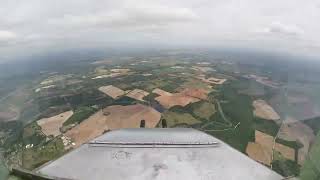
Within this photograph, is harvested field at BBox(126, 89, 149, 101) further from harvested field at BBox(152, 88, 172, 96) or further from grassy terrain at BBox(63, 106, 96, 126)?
grassy terrain at BBox(63, 106, 96, 126)

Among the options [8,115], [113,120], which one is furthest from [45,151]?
[8,115]

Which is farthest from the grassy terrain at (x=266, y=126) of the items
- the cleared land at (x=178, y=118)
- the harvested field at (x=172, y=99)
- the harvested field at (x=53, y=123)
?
the harvested field at (x=53, y=123)

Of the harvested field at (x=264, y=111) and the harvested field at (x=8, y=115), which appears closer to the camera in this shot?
the harvested field at (x=264, y=111)

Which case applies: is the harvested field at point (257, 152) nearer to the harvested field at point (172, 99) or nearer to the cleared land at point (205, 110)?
the cleared land at point (205, 110)

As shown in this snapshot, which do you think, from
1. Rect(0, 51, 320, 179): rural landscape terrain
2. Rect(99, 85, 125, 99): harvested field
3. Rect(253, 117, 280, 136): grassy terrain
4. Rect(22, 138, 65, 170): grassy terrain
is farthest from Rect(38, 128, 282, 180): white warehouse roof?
Rect(99, 85, 125, 99): harvested field

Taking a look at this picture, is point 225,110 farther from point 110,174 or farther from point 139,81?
point 110,174

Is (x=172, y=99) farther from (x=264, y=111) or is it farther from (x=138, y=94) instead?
(x=264, y=111)
